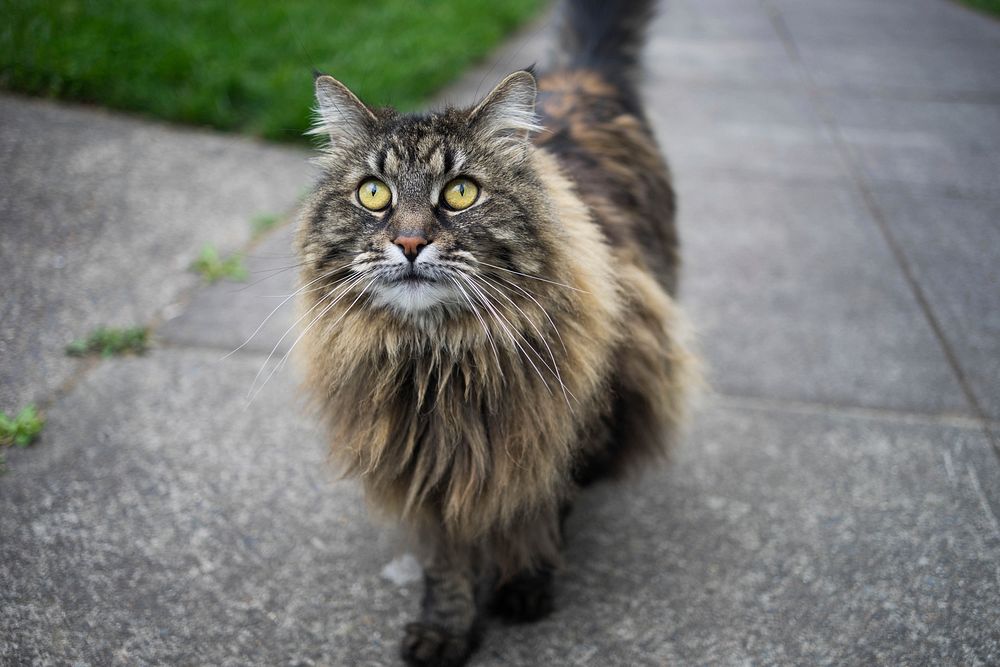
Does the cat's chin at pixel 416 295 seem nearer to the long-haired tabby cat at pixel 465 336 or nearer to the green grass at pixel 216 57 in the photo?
the long-haired tabby cat at pixel 465 336

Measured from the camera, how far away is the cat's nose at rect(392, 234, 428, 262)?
1683 mm

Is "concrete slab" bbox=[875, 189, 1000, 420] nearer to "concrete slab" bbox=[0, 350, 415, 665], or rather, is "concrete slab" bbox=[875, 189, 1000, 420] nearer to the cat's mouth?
the cat's mouth

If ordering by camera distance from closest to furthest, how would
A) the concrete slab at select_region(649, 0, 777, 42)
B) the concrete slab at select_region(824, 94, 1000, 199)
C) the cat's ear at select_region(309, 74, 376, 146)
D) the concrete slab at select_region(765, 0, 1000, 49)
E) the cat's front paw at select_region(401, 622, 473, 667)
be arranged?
the cat's ear at select_region(309, 74, 376, 146) → the cat's front paw at select_region(401, 622, 473, 667) → the concrete slab at select_region(824, 94, 1000, 199) → the concrete slab at select_region(765, 0, 1000, 49) → the concrete slab at select_region(649, 0, 777, 42)

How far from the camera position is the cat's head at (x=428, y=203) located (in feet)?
5.64

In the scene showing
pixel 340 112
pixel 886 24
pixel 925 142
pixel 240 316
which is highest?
pixel 340 112

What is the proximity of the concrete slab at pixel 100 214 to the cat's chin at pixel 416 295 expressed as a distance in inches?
75.1

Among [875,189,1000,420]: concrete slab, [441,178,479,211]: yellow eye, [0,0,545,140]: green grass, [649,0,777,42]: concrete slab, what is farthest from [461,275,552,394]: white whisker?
[649,0,777,42]: concrete slab

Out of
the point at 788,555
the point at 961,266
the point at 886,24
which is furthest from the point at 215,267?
the point at 886,24

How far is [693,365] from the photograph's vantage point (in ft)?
8.20

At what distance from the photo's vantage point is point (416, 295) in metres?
1.73

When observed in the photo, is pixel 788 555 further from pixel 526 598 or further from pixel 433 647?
pixel 433 647

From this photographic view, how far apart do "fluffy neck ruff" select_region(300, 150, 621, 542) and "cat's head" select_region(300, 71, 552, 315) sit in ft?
0.21

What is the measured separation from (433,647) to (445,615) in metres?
0.10

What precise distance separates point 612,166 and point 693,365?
0.77 metres
